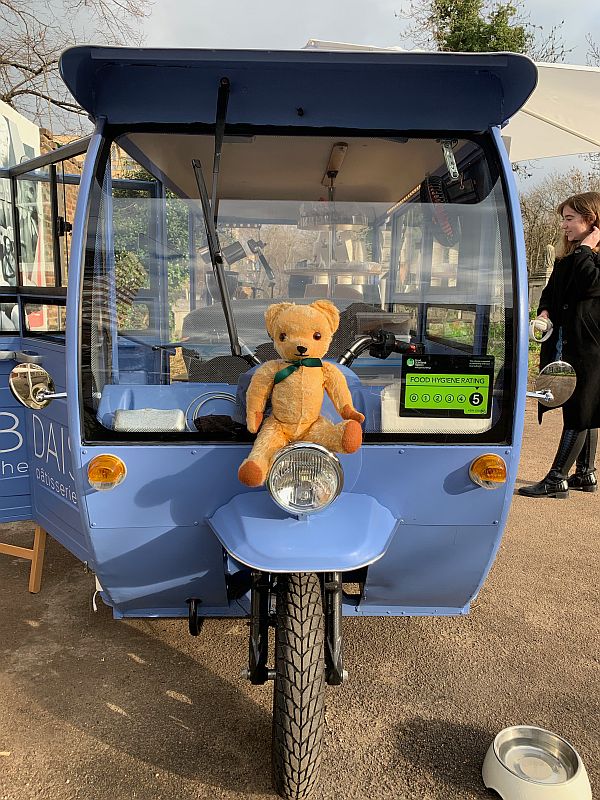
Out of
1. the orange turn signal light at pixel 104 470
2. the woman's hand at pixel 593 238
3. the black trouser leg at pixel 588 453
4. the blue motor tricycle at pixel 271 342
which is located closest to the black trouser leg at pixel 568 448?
the black trouser leg at pixel 588 453

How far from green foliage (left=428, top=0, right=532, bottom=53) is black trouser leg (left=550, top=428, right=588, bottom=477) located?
256 inches

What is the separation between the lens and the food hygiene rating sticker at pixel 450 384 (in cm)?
212

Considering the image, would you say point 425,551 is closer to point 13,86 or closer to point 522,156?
point 522,156

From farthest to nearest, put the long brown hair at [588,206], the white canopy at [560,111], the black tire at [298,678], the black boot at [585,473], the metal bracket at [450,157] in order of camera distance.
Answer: the black boot at [585,473] < the long brown hair at [588,206] < the white canopy at [560,111] < the metal bracket at [450,157] < the black tire at [298,678]

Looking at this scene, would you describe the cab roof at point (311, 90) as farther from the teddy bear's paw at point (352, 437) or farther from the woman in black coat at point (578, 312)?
the woman in black coat at point (578, 312)

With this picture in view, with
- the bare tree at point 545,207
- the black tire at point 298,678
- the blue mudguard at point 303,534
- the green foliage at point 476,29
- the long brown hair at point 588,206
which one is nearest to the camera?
the blue mudguard at point 303,534

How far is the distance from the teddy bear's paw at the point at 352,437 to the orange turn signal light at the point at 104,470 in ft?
2.33

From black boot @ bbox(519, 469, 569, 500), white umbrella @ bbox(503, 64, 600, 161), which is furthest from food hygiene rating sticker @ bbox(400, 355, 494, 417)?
black boot @ bbox(519, 469, 569, 500)

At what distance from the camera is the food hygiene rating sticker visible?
212 centimetres

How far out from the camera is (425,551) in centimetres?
229

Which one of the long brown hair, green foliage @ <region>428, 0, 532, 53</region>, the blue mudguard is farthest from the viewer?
green foliage @ <region>428, 0, 532, 53</region>

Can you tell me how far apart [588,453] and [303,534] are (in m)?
3.86

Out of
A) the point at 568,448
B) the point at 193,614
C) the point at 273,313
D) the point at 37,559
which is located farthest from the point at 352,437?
the point at 568,448

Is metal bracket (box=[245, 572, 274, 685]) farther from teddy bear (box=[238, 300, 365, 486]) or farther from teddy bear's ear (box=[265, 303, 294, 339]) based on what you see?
teddy bear's ear (box=[265, 303, 294, 339])
